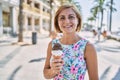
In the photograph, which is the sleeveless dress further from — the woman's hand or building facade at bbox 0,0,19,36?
building facade at bbox 0,0,19,36

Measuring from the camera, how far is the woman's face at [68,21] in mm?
2830

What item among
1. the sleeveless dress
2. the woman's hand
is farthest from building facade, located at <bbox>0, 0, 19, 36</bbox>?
the woman's hand

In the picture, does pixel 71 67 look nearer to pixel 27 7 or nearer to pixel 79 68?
pixel 79 68

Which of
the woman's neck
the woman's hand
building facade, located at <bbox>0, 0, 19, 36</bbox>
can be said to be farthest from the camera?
building facade, located at <bbox>0, 0, 19, 36</bbox>

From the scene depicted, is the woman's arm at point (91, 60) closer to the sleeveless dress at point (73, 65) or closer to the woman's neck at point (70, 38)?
the sleeveless dress at point (73, 65)

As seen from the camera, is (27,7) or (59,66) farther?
(27,7)

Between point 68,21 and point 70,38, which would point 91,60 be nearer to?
point 70,38

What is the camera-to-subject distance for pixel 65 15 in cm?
285

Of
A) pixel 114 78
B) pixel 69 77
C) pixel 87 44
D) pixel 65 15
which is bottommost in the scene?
Answer: pixel 114 78

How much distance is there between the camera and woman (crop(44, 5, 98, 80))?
2.75m


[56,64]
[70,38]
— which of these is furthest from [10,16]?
[56,64]

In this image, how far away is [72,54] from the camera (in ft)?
9.07

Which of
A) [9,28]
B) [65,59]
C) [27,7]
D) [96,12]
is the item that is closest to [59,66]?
[65,59]

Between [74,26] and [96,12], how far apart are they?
81.8m
